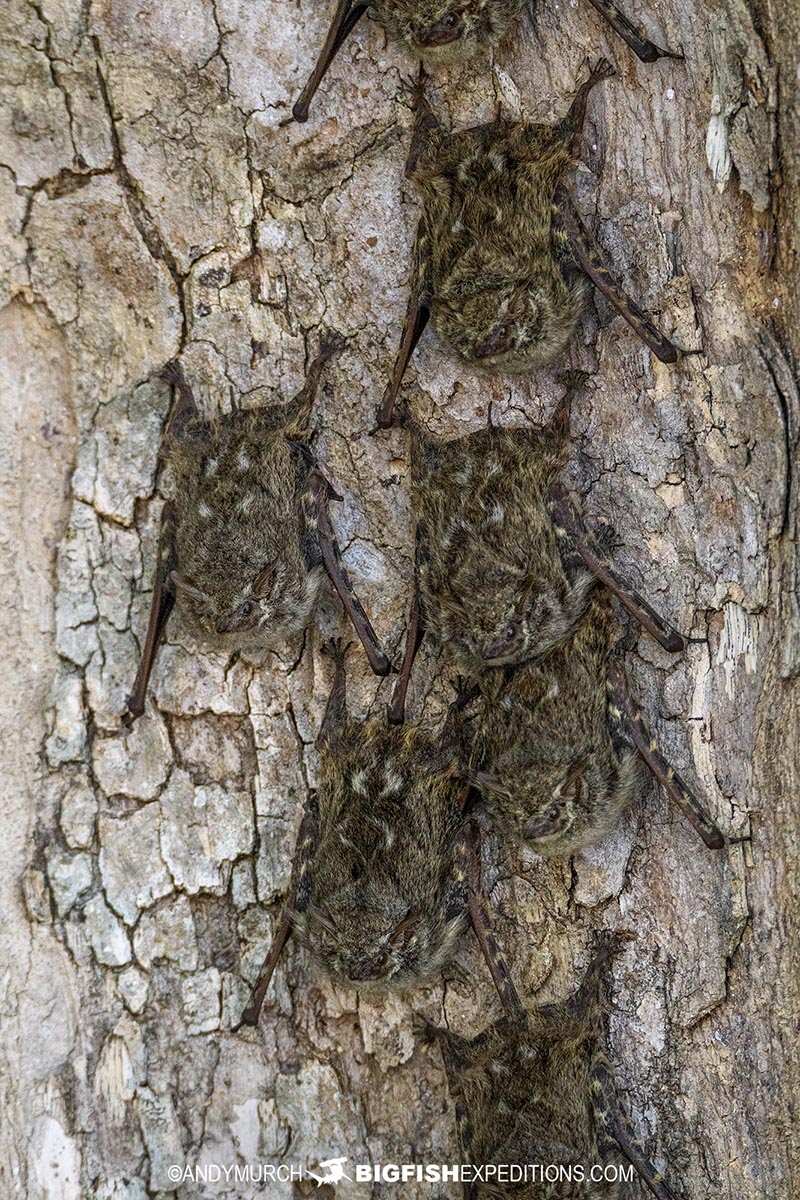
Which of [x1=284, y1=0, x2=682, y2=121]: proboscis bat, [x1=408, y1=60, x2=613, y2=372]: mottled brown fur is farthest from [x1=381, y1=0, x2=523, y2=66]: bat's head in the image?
[x1=408, y1=60, x2=613, y2=372]: mottled brown fur

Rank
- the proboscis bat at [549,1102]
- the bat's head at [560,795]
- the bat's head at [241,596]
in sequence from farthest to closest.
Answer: the bat's head at [241,596], the bat's head at [560,795], the proboscis bat at [549,1102]

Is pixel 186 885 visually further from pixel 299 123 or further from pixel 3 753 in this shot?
pixel 299 123

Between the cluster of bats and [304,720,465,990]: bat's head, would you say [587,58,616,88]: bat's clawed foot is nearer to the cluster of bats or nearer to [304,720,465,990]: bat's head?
the cluster of bats

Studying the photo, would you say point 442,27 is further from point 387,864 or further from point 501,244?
point 387,864

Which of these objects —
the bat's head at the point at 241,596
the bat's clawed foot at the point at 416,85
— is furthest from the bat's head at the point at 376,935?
the bat's clawed foot at the point at 416,85

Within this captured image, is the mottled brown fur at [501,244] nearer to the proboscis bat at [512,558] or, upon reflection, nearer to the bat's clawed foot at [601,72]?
the bat's clawed foot at [601,72]

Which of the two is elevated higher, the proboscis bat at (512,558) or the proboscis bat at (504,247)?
the proboscis bat at (504,247)
